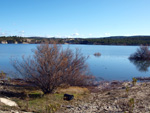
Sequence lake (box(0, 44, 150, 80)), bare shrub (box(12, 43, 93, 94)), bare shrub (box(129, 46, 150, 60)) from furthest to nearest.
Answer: bare shrub (box(129, 46, 150, 60))
lake (box(0, 44, 150, 80))
bare shrub (box(12, 43, 93, 94))

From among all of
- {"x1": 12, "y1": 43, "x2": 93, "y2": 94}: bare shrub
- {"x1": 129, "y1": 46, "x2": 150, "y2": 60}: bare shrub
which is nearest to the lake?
{"x1": 12, "y1": 43, "x2": 93, "y2": 94}: bare shrub

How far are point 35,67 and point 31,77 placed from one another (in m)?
0.63

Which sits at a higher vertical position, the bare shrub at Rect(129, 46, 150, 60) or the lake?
the bare shrub at Rect(129, 46, 150, 60)

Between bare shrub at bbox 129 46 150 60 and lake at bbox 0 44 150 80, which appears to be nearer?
lake at bbox 0 44 150 80

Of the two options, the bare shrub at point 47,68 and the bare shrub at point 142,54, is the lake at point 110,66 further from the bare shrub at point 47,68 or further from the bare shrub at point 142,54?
the bare shrub at point 142,54

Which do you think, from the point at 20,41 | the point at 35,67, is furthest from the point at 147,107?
the point at 20,41

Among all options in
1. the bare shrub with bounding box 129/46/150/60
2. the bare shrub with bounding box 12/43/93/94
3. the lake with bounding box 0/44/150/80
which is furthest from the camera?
the bare shrub with bounding box 129/46/150/60

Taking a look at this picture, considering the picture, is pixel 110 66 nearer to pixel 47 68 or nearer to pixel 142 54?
pixel 142 54

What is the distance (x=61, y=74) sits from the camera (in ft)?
32.9

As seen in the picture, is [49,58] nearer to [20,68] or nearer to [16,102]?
[20,68]

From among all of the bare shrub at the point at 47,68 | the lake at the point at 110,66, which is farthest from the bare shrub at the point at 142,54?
the bare shrub at the point at 47,68

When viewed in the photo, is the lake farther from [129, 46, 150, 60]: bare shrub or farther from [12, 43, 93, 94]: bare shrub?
[129, 46, 150, 60]: bare shrub

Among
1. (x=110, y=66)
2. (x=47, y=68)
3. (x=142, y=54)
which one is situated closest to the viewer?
(x=47, y=68)

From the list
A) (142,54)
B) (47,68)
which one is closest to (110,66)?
(142,54)
